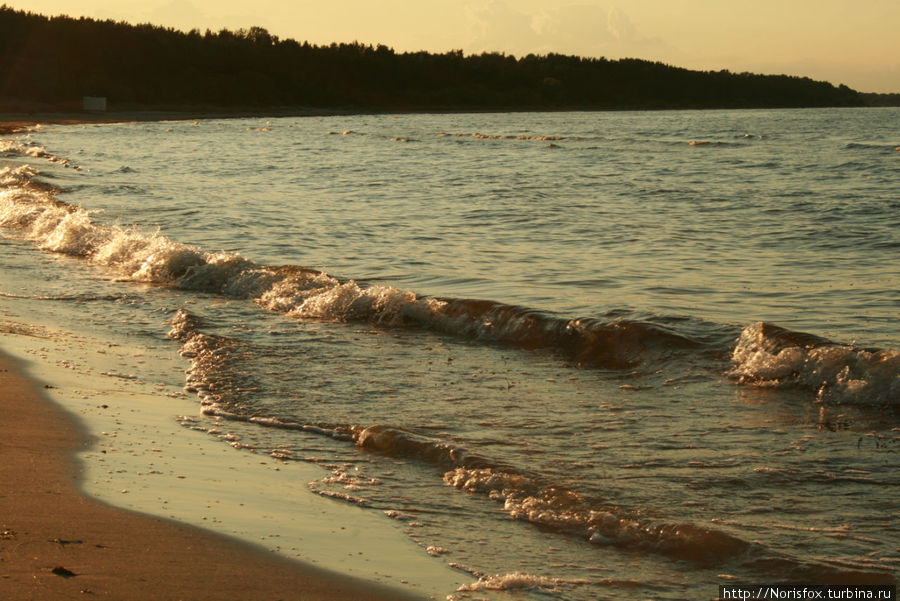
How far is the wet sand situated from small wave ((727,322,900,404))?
4.37m

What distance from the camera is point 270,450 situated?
593cm

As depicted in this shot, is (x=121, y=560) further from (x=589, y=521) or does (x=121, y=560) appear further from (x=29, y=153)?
(x=29, y=153)

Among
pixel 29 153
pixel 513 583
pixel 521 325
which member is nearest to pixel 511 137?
pixel 29 153

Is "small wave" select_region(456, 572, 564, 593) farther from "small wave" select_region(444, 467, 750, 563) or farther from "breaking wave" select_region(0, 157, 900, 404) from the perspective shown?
"breaking wave" select_region(0, 157, 900, 404)

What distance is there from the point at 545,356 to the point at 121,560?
5.04 meters

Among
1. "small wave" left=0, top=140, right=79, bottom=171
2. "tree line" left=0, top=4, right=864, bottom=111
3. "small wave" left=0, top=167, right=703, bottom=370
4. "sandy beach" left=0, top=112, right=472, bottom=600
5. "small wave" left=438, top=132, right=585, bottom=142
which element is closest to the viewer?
"sandy beach" left=0, top=112, right=472, bottom=600

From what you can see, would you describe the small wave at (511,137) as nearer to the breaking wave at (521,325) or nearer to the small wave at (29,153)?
the small wave at (29,153)

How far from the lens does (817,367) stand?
7.53 metres

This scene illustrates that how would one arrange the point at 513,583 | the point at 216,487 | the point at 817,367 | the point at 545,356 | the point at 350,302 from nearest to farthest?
the point at 513,583 < the point at 216,487 < the point at 817,367 < the point at 545,356 < the point at 350,302

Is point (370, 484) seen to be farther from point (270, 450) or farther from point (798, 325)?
point (798, 325)

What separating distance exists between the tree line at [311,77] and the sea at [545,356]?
66.5 meters

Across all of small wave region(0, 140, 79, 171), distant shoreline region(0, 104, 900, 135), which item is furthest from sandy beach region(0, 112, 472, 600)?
distant shoreline region(0, 104, 900, 135)

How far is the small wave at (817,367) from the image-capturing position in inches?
279

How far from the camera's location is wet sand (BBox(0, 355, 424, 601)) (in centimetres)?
376
